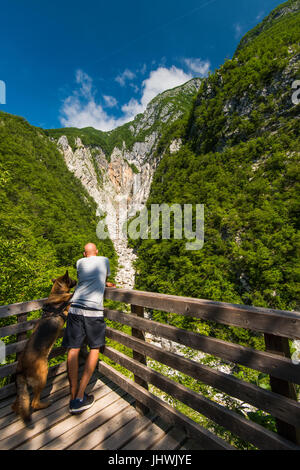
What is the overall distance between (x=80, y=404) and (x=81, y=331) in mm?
774

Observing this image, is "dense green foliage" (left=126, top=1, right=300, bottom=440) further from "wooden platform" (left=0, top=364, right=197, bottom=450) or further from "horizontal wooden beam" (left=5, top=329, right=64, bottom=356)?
"horizontal wooden beam" (left=5, top=329, right=64, bottom=356)

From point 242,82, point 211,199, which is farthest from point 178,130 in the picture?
point 211,199

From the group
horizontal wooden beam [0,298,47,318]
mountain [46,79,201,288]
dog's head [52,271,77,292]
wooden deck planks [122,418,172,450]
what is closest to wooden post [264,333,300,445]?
wooden deck planks [122,418,172,450]

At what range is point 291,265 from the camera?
16.9 m

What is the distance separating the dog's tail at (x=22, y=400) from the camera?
7.20ft

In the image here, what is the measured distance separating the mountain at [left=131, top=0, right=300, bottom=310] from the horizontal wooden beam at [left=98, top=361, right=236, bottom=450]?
17676mm

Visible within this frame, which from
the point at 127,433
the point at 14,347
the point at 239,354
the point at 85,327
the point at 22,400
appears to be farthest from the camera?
the point at 14,347

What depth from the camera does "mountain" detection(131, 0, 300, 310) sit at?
732 inches

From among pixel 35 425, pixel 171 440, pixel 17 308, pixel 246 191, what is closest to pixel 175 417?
pixel 171 440

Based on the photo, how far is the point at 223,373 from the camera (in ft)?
5.13

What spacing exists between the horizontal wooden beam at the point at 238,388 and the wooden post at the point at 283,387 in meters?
0.06

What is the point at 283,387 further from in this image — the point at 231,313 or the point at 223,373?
the point at 231,313
